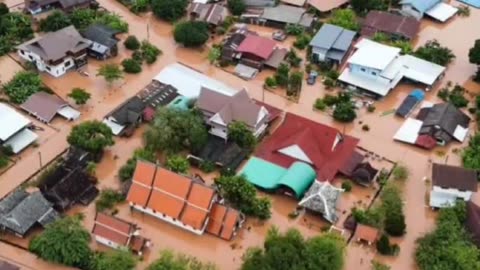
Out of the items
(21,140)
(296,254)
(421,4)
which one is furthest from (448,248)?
(421,4)

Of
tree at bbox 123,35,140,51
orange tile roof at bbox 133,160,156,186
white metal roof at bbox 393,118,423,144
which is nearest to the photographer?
orange tile roof at bbox 133,160,156,186

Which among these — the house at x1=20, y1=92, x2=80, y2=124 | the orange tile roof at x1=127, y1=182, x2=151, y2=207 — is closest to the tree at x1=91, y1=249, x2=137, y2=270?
the orange tile roof at x1=127, y1=182, x2=151, y2=207

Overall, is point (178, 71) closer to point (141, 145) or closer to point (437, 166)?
point (141, 145)

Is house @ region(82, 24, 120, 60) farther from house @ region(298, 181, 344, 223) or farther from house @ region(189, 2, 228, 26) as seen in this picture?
house @ region(298, 181, 344, 223)

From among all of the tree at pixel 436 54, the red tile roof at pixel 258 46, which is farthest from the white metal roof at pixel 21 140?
the tree at pixel 436 54

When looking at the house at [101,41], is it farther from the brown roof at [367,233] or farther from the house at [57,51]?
the brown roof at [367,233]

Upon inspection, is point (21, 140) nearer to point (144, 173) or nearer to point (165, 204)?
point (144, 173)
